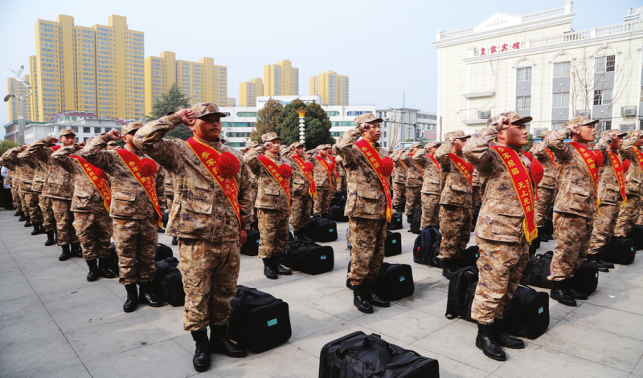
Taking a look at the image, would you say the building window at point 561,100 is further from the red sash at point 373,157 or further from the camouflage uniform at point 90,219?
the camouflage uniform at point 90,219

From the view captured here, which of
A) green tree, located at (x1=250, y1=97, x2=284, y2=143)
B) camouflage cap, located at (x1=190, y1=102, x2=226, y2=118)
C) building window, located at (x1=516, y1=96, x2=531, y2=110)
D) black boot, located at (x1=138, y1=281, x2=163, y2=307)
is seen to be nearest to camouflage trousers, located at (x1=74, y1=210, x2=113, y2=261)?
black boot, located at (x1=138, y1=281, x2=163, y2=307)

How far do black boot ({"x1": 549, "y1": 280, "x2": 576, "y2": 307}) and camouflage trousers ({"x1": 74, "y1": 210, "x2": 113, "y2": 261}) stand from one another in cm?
614

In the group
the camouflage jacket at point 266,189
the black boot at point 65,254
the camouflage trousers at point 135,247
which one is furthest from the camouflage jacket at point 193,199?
the black boot at point 65,254

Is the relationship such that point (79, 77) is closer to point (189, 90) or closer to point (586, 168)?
point (189, 90)

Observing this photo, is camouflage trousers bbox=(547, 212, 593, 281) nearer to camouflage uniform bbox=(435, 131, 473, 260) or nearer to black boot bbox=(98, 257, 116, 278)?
camouflage uniform bbox=(435, 131, 473, 260)

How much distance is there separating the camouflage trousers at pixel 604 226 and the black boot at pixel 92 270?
766 centimetres

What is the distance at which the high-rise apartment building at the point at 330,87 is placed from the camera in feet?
434

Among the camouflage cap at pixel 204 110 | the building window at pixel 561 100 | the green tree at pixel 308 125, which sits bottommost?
the camouflage cap at pixel 204 110

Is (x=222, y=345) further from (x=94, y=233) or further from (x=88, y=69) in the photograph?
(x=88, y=69)

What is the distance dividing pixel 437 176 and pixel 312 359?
550 cm

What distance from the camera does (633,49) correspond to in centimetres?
2878

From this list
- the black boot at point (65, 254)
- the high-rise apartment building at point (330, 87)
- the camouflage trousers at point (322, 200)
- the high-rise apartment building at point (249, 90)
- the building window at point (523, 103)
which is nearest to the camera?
the black boot at point (65, 254)

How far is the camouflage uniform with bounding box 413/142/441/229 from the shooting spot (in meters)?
7.93

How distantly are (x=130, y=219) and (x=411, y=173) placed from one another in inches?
320
